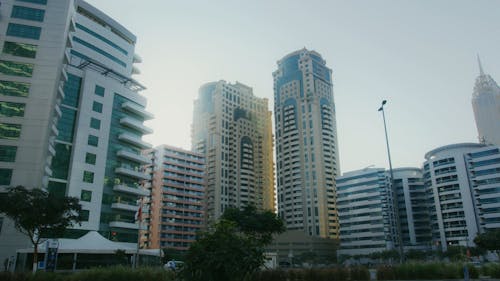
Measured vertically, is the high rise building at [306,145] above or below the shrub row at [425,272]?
above

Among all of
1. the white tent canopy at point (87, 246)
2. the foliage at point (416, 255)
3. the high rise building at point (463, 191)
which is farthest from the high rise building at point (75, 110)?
the high rise building at point (463, 191)

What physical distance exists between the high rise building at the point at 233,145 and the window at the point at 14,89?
104 meters

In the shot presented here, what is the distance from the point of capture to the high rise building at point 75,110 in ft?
171

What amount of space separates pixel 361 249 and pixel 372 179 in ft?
88.5

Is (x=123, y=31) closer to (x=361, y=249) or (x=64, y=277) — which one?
(x=64, y=277)

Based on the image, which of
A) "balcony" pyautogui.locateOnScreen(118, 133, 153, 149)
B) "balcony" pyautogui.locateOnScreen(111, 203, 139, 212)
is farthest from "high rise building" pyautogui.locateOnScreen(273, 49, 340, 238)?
"balcony" pyautogui.locateOnScreen(111, 203, 139, 212)

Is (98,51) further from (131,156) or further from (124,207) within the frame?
(124,207)

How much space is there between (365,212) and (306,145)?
36.4 meters

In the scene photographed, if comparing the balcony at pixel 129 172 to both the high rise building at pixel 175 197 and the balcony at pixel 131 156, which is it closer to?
the balcony at pixel 131 156

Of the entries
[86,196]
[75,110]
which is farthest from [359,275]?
[75,110]

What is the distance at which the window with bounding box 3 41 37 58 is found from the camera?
5472 cm

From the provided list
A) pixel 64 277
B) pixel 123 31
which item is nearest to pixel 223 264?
pixel 64 277

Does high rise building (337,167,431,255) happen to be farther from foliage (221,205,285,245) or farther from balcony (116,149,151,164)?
balcony (116,149,151,164)

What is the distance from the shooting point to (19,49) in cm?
5506
